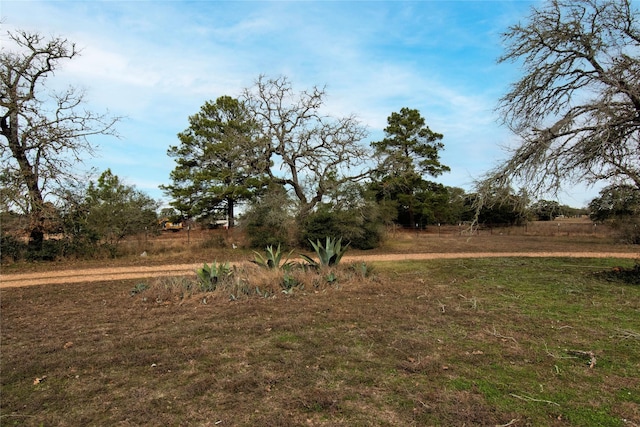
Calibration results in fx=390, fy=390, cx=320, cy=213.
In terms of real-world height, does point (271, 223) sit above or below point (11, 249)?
above

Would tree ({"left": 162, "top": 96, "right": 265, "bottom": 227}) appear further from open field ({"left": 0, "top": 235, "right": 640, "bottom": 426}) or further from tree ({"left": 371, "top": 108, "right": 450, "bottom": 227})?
open field ({"left": 0, "top": 235, "right": 640, "bottom": 426})

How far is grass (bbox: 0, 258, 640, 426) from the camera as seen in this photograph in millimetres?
3002

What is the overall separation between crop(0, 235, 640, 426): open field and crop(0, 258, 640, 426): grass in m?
0.02

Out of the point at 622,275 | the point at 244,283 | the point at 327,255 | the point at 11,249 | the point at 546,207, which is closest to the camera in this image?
the point at 244,283

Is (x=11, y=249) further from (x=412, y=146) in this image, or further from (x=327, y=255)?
(x=412, y=146)

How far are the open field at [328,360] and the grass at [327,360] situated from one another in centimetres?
2

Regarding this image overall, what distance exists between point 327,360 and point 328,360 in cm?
1

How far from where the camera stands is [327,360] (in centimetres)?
407

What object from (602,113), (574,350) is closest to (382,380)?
(574,350)

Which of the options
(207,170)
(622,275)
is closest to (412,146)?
(207,170)

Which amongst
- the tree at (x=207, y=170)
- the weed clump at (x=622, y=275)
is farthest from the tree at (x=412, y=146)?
the weed clump at (x=622, y=275)

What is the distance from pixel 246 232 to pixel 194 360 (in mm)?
16338

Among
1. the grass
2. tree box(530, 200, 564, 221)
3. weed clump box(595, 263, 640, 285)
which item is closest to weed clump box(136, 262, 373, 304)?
the grass

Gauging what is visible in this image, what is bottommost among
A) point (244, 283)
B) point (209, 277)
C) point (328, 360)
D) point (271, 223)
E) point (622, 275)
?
point (328, 360)
